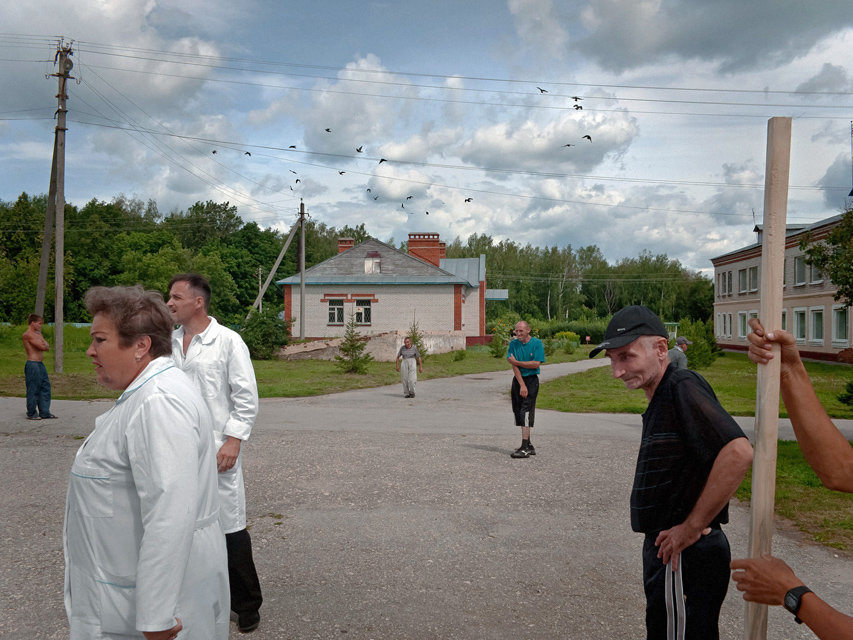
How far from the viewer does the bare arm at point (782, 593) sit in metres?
2.04

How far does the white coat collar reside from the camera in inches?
96.7

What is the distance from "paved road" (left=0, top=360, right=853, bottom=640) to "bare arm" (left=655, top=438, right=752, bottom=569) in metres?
1.93

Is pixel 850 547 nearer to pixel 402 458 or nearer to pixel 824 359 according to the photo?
pixel 402 458

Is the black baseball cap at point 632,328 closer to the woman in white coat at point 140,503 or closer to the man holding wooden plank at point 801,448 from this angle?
the man holding wooden plank at point 801,448

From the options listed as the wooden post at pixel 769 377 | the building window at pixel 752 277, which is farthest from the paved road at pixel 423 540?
the building window at pixel 752 277

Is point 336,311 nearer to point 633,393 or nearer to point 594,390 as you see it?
point 594,390

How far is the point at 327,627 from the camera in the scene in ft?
14.5

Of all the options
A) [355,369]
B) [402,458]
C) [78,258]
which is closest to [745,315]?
[355,369]

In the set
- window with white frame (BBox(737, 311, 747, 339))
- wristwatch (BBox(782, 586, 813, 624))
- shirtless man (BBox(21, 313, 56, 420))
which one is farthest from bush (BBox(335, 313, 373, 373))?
window with white frame (BBox(737, 311, 747, 339))

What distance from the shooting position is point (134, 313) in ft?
8.48

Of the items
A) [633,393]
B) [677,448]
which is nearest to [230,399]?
[677,448]

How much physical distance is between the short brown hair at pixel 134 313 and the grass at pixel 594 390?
6.23 m

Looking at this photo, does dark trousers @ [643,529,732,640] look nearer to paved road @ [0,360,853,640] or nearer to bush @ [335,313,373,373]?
paved road @ [0,360,853,640]

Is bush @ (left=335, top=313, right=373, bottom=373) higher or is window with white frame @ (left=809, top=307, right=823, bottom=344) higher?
window with white frame @ (left=809, top=307, right=823, bottom=344)
